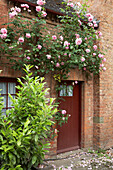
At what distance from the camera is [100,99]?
5965 millimetres

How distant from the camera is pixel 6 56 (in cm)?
416

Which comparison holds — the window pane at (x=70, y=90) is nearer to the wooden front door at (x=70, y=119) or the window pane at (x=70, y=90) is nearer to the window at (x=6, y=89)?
the wooden front door at (x=70, y=119)

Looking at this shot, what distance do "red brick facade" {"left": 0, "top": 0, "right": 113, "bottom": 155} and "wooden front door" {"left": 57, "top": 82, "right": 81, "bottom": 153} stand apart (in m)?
0.18

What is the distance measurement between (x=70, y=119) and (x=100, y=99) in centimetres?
129

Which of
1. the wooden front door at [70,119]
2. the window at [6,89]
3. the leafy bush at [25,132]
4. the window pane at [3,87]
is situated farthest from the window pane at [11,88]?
the wooden front door at [70,119]

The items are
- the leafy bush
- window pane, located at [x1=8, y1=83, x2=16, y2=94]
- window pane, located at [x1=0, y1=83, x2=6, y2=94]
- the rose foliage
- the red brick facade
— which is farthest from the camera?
the red brick facade

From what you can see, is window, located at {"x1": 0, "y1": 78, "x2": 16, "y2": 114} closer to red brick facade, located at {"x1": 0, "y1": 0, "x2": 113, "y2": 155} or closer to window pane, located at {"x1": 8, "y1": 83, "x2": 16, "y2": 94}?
window pane, located at {"x1": 8, "y1": 83, "x2": 16, "y2": 94}

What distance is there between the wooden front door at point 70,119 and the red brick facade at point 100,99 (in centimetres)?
18

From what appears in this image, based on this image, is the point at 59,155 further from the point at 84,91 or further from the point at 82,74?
the point at 82,74

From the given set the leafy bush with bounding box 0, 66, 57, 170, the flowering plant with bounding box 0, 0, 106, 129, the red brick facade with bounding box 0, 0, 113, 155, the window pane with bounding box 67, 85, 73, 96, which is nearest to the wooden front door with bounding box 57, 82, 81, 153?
the window pane with bounding box 67, 85, 73, 96

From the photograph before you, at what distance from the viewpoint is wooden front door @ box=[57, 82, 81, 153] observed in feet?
17.9

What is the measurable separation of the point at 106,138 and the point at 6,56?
4.51 m

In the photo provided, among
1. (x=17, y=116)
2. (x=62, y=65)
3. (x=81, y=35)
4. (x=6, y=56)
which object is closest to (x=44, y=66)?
(x=62, y=65)

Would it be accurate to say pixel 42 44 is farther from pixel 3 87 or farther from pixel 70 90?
pixel 70 90
